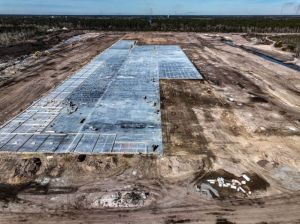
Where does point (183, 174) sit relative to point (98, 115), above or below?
below

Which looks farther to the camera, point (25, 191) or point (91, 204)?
point (25, 191)

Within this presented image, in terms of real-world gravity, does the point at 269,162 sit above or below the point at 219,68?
below

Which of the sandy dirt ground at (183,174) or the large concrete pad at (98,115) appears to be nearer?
the sandy dirt ground at (183,174)

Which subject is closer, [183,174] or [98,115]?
[183,174]

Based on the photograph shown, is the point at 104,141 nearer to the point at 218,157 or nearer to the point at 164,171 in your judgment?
the point at 164,171

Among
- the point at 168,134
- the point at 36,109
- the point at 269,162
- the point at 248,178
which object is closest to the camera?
the point at 248,178

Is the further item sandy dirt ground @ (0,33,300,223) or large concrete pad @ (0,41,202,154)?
large concrete pad @ (0,41,202,154)

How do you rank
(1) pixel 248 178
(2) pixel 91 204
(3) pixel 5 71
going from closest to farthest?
(2) pixel 91 204, (1) pixel 248 178, (3) pixel 5 71

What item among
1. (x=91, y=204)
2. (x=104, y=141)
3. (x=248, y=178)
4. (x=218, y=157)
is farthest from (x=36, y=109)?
(x=248, y=178)
